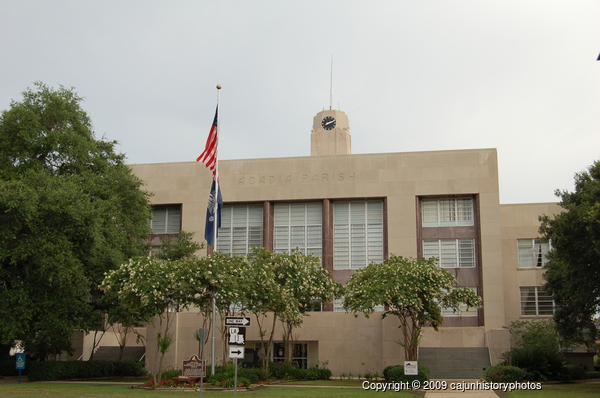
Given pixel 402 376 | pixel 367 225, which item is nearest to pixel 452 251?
pixel 367 225

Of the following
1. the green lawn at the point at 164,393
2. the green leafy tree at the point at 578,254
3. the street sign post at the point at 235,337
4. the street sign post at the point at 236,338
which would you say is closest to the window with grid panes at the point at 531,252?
the green leafy tree at the point at 578,254

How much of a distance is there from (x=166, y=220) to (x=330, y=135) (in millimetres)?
15140

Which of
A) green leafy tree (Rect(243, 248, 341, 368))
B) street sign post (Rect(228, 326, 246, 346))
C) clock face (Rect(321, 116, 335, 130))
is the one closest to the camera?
street sign post (Rect(228, 326, 246, 346))

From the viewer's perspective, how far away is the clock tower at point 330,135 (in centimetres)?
5406

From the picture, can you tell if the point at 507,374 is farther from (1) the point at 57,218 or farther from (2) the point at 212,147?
(1) the point at 57,218

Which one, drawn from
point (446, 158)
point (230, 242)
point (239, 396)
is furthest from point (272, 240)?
point (239, 396)

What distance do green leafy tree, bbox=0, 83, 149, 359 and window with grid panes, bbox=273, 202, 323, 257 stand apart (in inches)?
419

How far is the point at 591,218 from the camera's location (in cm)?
2689

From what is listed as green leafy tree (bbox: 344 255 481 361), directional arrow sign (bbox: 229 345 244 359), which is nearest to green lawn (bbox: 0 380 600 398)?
green leafy tree (bbox: 344 255 481 361)

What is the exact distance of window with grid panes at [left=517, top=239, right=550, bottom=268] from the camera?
46375 millimetres

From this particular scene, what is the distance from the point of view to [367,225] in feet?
148

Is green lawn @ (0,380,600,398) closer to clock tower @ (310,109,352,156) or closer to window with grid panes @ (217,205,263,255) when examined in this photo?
window with grid panes @ (217,205,263,255)

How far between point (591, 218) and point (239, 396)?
612 inches

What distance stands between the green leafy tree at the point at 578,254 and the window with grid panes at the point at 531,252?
37.7 feet
